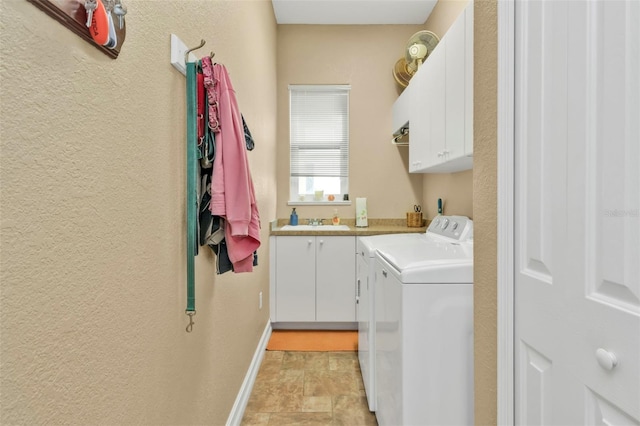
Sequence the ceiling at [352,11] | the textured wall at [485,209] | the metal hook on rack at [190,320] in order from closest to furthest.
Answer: the textured wall at [485,209], the metal hook on rack at [190,320], the ceiling at [352,11]

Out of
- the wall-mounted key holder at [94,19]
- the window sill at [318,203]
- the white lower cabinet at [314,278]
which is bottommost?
the white lower cabinet at [314,278]

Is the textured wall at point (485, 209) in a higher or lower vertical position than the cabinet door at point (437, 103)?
lower

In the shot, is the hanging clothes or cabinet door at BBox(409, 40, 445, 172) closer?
the hanging clothes

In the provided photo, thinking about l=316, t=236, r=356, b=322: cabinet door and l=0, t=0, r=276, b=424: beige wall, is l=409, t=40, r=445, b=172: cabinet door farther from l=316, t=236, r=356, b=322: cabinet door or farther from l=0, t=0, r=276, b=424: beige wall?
l=0, t=0, r=276, b=424: beige wall

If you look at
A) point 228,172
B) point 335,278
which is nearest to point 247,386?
point 335,278

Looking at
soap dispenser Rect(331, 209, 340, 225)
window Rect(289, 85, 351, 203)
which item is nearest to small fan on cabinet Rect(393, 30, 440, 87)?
window Rect(289, 85, 351, 203)

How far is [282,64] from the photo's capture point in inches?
137

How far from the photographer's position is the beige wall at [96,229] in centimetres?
51
